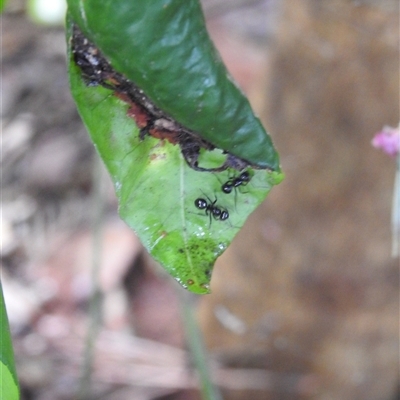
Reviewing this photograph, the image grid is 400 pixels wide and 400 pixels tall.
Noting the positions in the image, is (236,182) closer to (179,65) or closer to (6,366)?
(179,65)

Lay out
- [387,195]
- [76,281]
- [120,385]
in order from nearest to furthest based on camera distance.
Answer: [387,195], [120,385], [76,281]

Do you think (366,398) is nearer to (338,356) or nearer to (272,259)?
(338,356)

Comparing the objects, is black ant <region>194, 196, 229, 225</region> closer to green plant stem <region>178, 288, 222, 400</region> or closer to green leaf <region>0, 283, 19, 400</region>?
green leaf <region>0, 283, 19, 400</region>

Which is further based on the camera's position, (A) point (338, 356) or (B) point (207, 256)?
(A) point (338, 356)

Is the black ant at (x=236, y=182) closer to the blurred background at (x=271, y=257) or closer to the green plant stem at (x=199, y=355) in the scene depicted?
the green plant stem at (x=199, y=355)

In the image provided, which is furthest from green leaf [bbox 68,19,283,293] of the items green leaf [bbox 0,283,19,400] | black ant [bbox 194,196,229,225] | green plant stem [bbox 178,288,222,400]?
green plant stem [bbox 178,288,222,400]

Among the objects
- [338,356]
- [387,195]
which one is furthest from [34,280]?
[387,195]

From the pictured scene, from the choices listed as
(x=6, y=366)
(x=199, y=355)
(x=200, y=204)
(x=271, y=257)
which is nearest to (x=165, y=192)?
(x=200, y=204)

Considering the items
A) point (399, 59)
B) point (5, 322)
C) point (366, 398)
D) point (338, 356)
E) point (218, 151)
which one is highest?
point (399, 59)
